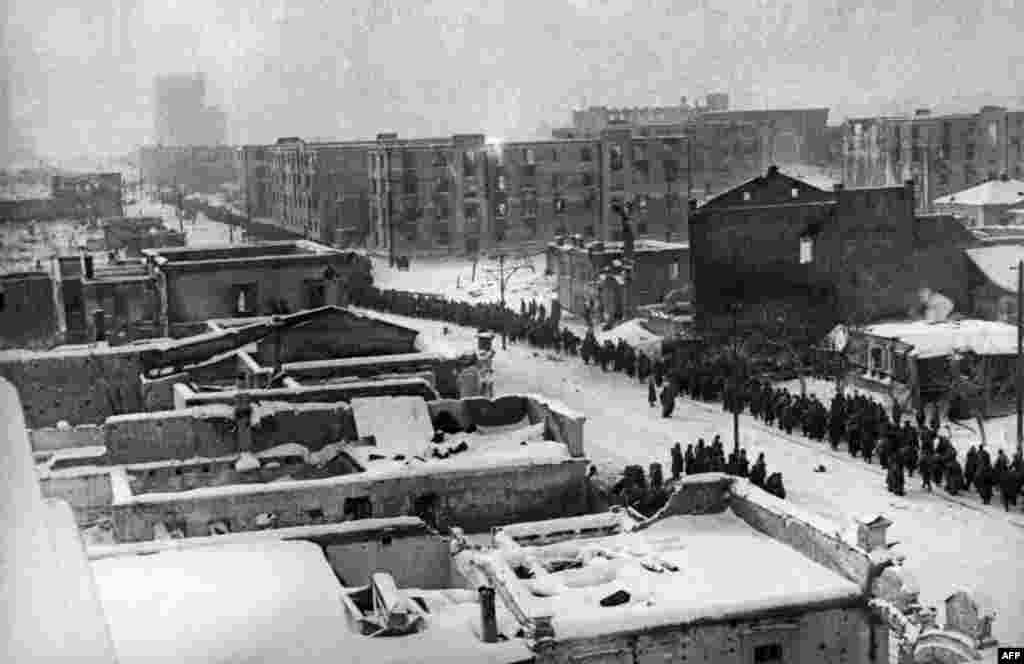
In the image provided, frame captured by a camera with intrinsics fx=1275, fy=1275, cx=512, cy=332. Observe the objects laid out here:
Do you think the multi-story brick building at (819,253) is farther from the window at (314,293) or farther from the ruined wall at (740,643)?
the ruined wall at (740,643)

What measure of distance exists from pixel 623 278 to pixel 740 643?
22.1m

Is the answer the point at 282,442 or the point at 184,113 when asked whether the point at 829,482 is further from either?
the point at 184,113

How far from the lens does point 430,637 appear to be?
8758 mm

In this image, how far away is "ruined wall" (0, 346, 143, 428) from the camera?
19.7 m

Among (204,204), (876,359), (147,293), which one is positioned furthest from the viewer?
(204,204)

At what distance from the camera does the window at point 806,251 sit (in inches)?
1151

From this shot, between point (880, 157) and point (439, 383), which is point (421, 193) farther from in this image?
point (439, 383)

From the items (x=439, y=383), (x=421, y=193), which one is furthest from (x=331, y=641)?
(x=421, y=193)

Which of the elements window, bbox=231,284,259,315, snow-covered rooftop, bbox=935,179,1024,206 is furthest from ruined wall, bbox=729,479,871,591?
snow-covered rooftop, bbox=935,179,1024,206

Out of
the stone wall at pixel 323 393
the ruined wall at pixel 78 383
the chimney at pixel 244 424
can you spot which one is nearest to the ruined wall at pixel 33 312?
the ruined wall at pixel 78 383

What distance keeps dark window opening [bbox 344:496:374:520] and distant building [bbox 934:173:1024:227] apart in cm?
2823

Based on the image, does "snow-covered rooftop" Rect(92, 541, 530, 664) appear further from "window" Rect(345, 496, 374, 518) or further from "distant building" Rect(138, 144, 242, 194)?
"distant building" Rect(138, 144, 242, 194)

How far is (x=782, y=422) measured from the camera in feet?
68.3

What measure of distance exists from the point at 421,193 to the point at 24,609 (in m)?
44.2
